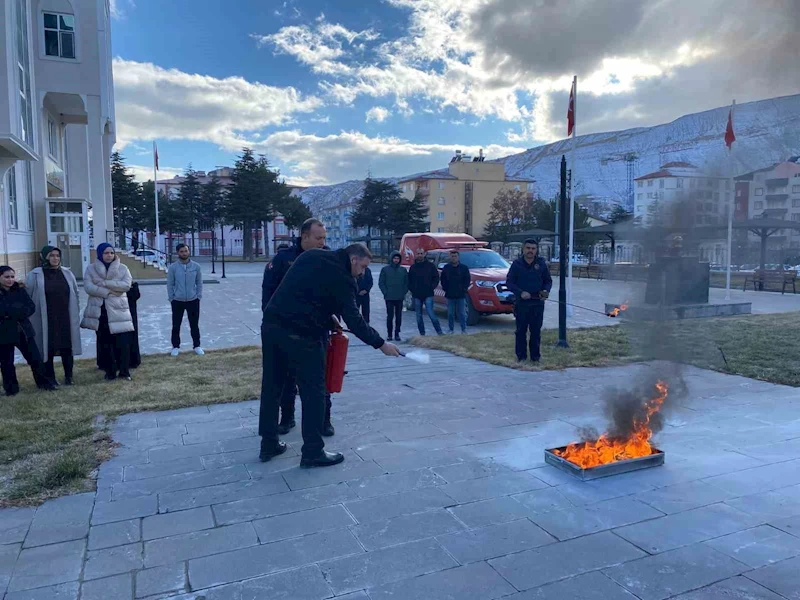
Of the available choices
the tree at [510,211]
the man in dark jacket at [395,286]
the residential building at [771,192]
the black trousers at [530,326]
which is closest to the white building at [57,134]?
the man in dark jacket at [395,286]

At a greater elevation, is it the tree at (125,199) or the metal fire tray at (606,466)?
the tree at (125,199)

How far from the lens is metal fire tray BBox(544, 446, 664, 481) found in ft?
14.1

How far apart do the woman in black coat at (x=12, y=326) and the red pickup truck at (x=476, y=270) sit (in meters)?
8.27

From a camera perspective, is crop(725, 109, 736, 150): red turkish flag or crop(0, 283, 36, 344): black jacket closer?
crop(725, 109, 736, 150): red turkish flag

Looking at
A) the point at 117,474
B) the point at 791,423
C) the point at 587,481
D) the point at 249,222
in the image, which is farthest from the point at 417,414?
the point at 249,222

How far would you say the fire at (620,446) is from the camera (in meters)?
4.53

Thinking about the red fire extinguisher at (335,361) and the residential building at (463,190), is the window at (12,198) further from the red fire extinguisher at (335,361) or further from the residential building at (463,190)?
the residential building at (463,190)

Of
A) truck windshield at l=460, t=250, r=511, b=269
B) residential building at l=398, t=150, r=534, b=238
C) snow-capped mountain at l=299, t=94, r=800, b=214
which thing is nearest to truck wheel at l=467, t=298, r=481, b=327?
truck windshield at l=460, t=250, r=511, b=269

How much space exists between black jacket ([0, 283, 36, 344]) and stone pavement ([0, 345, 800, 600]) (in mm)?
2135

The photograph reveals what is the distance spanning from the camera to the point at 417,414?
6035 mm

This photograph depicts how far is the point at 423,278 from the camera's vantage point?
11.7m

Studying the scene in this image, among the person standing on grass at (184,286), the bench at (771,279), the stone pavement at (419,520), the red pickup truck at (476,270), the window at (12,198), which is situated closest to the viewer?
the stone pavement at (419,520)

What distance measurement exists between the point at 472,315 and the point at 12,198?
50.7ft

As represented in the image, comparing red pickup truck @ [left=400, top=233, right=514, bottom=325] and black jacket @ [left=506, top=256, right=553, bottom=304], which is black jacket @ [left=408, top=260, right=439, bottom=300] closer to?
red pickup truck @ [left=400, top=233, right=514, bottom=325]
